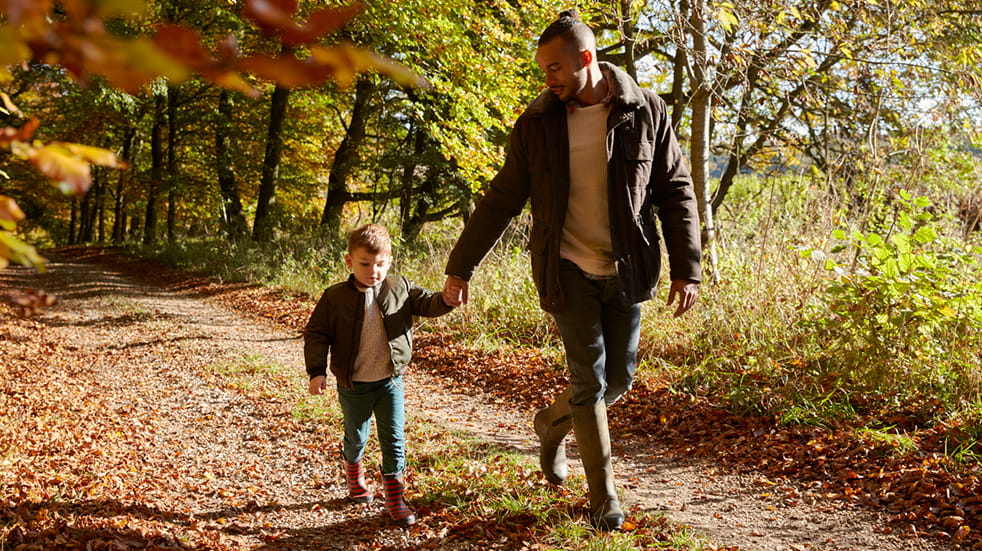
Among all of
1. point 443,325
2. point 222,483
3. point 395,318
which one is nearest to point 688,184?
point 395,318

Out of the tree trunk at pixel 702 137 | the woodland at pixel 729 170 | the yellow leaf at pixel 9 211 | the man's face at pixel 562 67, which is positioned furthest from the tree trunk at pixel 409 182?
the yellow leaf at pixel 9 211

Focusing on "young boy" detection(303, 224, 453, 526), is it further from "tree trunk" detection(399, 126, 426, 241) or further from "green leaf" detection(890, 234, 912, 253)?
"tree trunk" detection(399, 126, 426, 241)

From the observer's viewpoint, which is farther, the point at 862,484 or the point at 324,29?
the point at 862,484

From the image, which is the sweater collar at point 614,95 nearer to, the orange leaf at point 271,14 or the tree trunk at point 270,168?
the orange leaf at point 271,14

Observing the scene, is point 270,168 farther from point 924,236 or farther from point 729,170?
point 924,236

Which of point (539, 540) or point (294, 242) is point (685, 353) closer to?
point (539, 540)

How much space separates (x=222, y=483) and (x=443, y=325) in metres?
4.51

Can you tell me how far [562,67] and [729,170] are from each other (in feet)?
37.9

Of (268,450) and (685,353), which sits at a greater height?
(685,353)

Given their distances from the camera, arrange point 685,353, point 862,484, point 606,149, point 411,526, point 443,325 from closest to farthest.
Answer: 1. point 606,149
2. point 411,526
3. point 862,484
4. point 685,353
5. point 443,325

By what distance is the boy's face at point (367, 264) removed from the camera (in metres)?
3.46

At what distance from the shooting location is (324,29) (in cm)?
82

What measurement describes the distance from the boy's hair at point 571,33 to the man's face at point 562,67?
0.06 ft

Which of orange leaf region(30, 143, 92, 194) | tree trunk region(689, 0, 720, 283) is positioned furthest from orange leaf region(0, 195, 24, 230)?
tree trunk region(689, 0, 720, 283)
